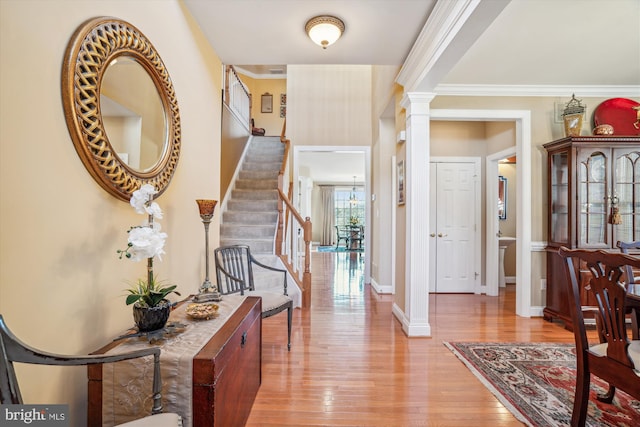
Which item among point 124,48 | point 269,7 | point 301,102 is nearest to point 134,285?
point 124,48

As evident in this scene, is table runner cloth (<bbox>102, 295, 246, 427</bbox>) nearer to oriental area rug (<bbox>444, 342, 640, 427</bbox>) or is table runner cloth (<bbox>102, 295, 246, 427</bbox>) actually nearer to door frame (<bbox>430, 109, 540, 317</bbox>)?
oriental area rug (<bbox>444, 342, 640, 427</bbox>)

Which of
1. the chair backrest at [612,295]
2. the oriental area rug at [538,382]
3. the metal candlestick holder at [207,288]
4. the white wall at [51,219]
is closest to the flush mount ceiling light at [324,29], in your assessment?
the white wall at [51,219]

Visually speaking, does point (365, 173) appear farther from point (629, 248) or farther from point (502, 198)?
point (629, 248)

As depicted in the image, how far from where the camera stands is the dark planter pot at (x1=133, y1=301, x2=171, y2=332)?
1321mm

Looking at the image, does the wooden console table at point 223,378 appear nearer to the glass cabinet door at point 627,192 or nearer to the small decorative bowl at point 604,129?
the glass cabinet door at point 627,192

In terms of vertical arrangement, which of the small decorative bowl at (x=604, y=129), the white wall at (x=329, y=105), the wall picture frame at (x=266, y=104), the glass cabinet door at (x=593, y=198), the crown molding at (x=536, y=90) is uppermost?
the wall picture frame at (x=266, y=104)

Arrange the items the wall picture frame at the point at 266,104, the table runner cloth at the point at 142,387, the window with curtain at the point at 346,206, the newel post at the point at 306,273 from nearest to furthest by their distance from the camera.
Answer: the table runner cloth at the point at 142,387
the newel post at the point at 306,273
the wall picture frame at the point at 266,104
the window with curtain at the point at 346,206

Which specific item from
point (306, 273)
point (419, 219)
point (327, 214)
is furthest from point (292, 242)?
point (327, 214)

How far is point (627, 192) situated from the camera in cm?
343

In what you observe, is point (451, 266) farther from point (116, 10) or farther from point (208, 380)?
point (116, 10)

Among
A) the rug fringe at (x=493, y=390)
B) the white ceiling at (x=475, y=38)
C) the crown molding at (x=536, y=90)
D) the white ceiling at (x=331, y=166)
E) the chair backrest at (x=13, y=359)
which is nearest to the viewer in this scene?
the chair backrest at (x=13, y=359)

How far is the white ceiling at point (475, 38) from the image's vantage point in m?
2.25

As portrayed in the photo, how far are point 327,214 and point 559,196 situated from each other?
9.59 meters

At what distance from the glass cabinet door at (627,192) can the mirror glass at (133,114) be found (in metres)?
4.55
